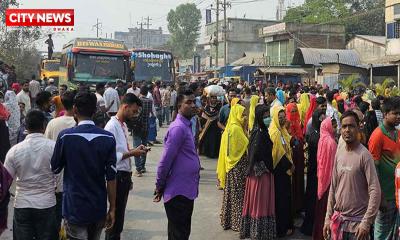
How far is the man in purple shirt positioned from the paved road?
1798mm

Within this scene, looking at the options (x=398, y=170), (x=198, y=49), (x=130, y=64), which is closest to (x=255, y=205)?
(x=398, y=170)

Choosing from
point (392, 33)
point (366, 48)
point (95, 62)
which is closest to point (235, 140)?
point (95, 62)

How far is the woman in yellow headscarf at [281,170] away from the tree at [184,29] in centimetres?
7443

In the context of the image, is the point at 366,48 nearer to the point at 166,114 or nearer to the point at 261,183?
the point at 166,114

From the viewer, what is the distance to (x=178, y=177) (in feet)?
14.8

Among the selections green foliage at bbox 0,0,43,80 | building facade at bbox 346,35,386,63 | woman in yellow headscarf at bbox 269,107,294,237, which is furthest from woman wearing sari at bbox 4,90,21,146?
building facade at bbox 346,35,386,63

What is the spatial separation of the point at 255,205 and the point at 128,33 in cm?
14479

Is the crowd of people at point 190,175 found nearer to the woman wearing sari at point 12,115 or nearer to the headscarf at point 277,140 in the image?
the headscarf at point 277,140

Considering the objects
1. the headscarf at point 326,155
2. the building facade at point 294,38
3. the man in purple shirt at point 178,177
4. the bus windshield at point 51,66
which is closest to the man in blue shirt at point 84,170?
the man in purple shirt at point 178,177

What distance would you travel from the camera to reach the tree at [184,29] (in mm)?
79438

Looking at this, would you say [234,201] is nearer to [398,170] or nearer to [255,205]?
[255,205]

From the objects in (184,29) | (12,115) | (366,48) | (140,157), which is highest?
(184,29)

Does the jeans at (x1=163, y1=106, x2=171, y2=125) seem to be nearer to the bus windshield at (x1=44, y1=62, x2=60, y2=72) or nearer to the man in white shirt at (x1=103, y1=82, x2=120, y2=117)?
the man in white shirt at (x1=103, y1=82, x2=120, y2=117)

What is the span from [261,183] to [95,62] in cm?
1377
